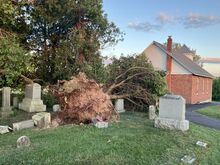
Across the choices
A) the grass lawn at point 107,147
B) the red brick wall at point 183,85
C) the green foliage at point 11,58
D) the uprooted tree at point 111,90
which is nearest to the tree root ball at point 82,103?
the uprooted tree at point 111,90

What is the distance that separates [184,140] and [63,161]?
13.4 ft

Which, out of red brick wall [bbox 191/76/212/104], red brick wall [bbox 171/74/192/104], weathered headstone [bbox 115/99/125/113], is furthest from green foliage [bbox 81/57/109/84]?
red brick wall [bbox 191/76/212/104]

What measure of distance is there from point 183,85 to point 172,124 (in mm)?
21978

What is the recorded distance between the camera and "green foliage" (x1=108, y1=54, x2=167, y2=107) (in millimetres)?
15438

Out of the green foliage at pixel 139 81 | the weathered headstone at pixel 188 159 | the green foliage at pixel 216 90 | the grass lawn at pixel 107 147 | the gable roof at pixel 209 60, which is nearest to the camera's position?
the grass lawn at pixel 107 147

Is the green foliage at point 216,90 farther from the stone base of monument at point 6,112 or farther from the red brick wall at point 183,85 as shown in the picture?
the stone base of monument at point 6,112

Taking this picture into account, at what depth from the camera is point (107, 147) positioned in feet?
25.2

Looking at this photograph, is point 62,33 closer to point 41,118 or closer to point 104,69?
point 104,69

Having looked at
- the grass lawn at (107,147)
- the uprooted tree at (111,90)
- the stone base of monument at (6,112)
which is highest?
the uprooted tree at (111,90)

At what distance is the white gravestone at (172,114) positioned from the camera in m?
10.3

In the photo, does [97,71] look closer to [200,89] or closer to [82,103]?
[82,103]

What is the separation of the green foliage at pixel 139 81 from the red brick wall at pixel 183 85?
15275 millimetres

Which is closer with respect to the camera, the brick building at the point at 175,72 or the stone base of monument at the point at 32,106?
the stone base of monument at the point at 32,106

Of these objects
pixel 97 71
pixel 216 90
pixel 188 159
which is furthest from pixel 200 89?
pixel 188 159
